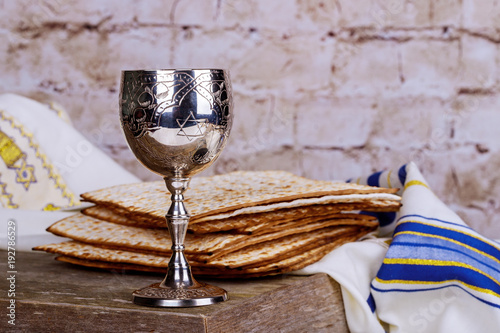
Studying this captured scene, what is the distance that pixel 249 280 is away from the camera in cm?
96

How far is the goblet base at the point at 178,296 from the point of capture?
787 mm

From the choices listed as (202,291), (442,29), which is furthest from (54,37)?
(202,291)

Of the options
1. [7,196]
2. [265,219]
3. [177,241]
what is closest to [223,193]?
[265,219]

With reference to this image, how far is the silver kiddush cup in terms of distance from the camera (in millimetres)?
→ 792

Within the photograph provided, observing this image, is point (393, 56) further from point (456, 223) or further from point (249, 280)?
point (249, 280)

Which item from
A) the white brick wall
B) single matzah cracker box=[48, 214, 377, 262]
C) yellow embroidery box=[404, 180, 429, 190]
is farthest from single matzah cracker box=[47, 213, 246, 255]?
the white brick wall

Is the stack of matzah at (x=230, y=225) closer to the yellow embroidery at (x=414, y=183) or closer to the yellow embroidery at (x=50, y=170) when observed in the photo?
the yellow embroidery at (x=414, y=183)

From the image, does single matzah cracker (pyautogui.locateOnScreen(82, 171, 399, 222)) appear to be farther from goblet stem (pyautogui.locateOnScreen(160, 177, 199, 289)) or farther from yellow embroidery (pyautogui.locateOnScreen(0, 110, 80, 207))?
yellow embroidery (pyautogui.locateOnScreen(0, 110, 80, 207))

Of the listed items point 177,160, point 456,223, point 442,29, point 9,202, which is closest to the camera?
point 177,160

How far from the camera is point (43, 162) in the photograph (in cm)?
163

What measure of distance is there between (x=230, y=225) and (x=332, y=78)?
1373mm

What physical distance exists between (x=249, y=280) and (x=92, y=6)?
1704mm

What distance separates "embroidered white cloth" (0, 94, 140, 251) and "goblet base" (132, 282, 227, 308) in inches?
22.8

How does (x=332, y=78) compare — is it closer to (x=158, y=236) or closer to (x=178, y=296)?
(x=158, y=236)
